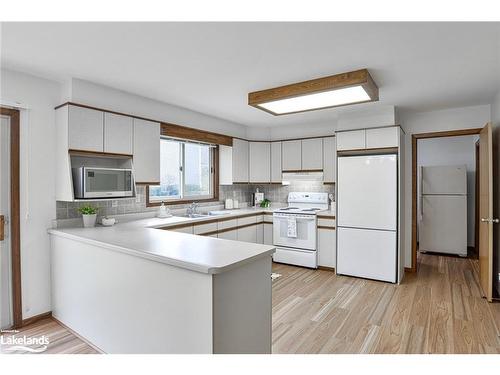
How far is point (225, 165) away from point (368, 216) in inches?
93.4

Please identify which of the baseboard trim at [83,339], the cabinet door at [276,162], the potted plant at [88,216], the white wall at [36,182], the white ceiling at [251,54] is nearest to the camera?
the white ceiling at [251,54]

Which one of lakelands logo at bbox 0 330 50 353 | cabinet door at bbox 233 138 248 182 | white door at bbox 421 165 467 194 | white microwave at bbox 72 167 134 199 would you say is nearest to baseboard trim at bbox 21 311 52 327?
lakelands logo at bbox 0 330 50 353

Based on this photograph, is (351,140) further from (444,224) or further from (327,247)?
(444,224)

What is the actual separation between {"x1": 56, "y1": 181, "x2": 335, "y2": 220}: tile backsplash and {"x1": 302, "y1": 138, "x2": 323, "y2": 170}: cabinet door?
0.42 metres

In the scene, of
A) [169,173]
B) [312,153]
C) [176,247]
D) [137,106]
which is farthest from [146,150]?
[312,153]

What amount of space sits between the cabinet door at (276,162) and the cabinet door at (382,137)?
1618mm

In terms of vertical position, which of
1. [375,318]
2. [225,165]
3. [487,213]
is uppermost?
[225,165]

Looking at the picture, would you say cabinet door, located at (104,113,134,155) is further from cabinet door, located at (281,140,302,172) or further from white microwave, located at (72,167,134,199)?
cabinet door, located at (281,140,302,172)

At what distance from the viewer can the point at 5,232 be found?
103 inches

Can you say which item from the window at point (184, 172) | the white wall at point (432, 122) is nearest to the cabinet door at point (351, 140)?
the white wall at point (432, 122)

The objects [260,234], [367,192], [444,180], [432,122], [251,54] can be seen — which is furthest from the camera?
[444,180]

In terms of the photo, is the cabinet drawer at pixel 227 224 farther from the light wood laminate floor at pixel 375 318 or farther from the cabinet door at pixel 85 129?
the cabinet door at pixel 85 129

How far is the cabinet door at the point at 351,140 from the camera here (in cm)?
400

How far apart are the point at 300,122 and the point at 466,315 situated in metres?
3.33
